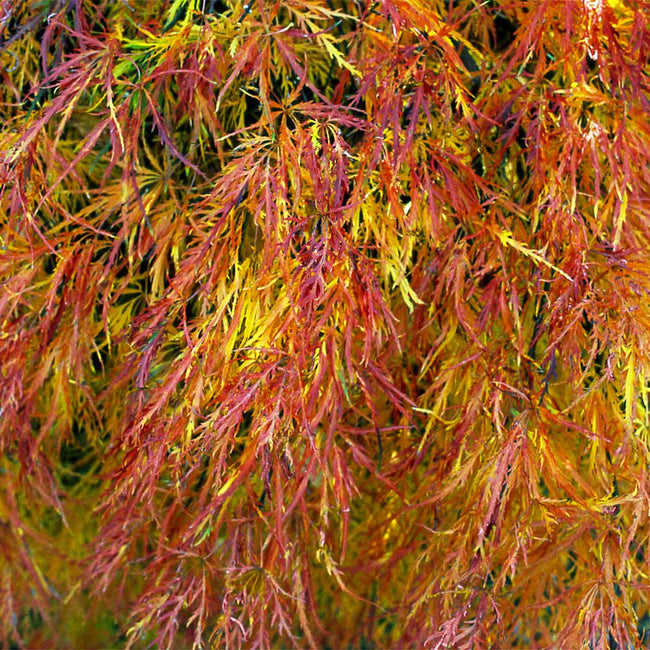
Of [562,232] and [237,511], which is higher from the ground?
[562,232]

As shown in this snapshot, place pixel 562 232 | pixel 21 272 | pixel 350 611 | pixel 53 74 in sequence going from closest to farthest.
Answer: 1. pixel 53 74
2. pixel 562 232
3. pixel 21 272
4. pixel 350 611

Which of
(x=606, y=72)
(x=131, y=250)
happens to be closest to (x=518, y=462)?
(x=606, y=72)

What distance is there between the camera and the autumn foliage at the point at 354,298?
0.89 m

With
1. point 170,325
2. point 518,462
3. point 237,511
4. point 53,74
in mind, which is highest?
point 53,74

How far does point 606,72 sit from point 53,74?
65cm

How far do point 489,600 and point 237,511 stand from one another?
0.38 m

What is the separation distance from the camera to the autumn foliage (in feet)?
2.93

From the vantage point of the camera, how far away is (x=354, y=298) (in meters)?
0.91

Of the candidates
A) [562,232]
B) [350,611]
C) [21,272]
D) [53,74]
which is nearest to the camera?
[53,74]

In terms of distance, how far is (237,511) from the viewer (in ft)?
3.59

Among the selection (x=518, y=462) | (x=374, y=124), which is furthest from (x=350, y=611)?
(x=374, y=124)

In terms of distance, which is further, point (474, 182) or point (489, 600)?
point (474, 182)

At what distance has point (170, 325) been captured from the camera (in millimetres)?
1026

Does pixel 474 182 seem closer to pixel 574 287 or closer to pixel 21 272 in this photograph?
pixel 574 287
